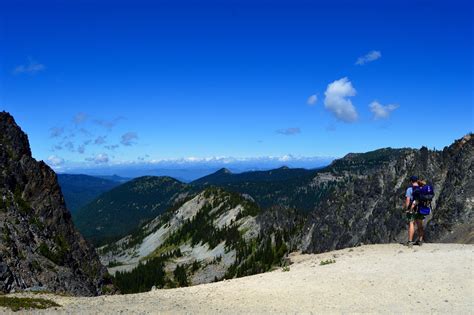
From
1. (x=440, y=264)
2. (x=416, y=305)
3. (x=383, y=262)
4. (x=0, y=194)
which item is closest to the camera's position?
(x=416, y=305)

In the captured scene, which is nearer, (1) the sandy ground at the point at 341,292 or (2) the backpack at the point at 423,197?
(1) the sandy ground at the point at 341,292

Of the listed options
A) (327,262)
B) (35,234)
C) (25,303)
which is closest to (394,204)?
(35,234)

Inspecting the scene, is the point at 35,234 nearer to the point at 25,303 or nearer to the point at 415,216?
the point at 25,303

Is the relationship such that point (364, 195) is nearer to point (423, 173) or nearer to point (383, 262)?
point (423, 173)

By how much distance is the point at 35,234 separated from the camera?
75375 mm

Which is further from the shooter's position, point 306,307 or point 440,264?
point 440,264

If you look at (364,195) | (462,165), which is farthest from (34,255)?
(364,195)

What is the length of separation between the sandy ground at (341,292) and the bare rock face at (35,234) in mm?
30000

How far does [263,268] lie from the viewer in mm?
179625

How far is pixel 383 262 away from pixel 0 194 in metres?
73.0

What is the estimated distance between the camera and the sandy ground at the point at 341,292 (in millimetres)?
18000

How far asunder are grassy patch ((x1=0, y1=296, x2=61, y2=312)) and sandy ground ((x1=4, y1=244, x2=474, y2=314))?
890 mm

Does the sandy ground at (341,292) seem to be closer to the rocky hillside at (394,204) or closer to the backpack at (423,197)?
the backpack at (423,197)

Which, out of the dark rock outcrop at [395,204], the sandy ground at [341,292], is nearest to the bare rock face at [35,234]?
the sandy ground at [341,292]
